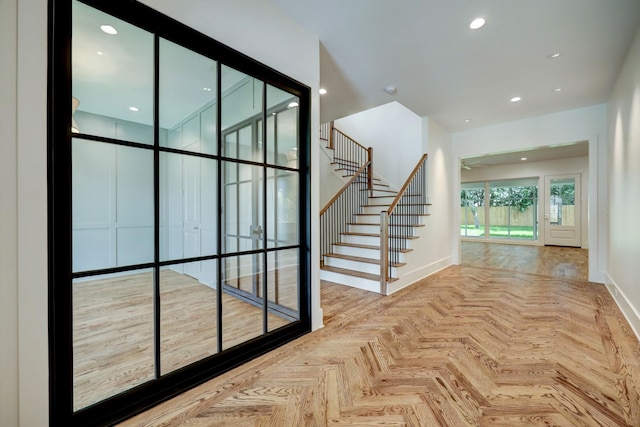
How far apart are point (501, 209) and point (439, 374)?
10.2 m

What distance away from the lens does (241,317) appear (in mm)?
Result: 2236

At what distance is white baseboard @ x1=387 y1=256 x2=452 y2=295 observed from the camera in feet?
12.7

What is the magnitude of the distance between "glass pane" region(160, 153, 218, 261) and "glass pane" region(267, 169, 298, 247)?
1.69 ft

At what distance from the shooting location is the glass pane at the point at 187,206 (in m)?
1.71

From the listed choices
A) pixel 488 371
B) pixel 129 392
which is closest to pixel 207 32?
pixel 129 392

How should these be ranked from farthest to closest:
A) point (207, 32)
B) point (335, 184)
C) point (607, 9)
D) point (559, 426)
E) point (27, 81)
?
point (335, 184) → point (607, 9) → point (207, 32) → point (559, 426) → point (27, 81)

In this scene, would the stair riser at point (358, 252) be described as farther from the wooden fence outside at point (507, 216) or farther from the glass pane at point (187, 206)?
the wooden fence outside at point (507, 216)

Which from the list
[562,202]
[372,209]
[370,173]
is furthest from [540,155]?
[372,209]

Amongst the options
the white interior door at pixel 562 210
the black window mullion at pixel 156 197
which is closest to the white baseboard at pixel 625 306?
the black window mullion at pixel 156 197

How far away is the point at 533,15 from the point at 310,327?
3.39 meters

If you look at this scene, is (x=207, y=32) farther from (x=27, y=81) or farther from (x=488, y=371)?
(x=488, y=371)

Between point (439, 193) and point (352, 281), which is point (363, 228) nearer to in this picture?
point (352, 281)

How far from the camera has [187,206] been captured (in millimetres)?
1898

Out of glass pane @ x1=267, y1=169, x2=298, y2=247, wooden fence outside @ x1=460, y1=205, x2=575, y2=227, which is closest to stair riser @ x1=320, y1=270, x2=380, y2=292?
glass pane @ x1=267, y1=169, x2=298, y2=247
